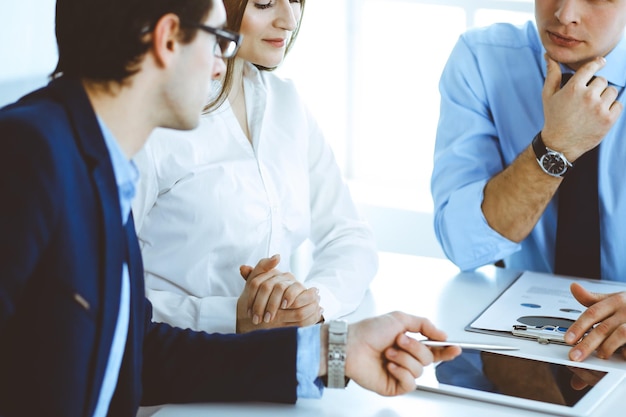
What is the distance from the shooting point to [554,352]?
165 centimetres

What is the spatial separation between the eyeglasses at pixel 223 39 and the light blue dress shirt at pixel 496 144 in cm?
92

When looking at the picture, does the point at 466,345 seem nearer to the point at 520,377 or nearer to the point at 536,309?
the point at 520,377

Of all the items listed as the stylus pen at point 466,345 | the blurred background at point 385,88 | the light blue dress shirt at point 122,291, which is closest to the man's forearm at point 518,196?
the stylus pen at point 466,345

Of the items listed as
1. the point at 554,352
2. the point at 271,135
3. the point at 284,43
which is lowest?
the point at 554,352

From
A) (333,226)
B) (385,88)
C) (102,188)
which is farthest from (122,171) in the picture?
(385,88)

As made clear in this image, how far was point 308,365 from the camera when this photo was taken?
4.81 ft

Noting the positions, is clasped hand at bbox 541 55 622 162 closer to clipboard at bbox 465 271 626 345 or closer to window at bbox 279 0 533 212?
clipboard at bbox 465 271 626 345

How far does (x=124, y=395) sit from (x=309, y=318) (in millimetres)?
432

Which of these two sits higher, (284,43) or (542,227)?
(284,43)

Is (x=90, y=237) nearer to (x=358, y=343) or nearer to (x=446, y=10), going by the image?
(x=358, y=343)

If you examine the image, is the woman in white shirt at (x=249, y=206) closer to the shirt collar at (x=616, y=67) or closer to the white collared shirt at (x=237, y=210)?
the white collared shirt at (x=237, y=210)

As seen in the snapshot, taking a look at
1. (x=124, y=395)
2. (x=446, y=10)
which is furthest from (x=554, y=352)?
(x=446, y=10)

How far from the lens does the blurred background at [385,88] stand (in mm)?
3625

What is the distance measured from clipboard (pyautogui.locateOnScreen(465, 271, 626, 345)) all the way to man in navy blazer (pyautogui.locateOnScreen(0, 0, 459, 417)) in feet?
2.28
